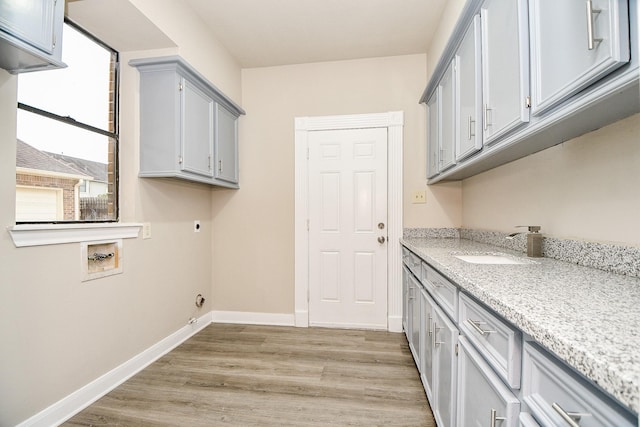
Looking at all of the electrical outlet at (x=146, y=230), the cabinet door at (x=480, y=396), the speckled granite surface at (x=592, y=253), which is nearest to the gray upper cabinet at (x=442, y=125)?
the speckled granite surface at (x=592, y=253)

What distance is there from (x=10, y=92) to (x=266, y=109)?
2093mm

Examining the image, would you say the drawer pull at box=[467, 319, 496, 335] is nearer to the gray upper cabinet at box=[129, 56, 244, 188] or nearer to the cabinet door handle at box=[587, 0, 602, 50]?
the cabinet door handle at box=[587, 0, 602, 50]

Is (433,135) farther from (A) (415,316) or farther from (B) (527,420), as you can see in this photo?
(B) (527,420)

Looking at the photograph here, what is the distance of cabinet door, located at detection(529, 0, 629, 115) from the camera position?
2.33 feet

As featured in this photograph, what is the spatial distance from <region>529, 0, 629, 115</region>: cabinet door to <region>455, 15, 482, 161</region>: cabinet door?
0.48 m

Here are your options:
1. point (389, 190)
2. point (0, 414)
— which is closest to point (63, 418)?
point (0, 414)

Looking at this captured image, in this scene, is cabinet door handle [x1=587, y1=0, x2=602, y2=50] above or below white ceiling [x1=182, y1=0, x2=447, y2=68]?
below

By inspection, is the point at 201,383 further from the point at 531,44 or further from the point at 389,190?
the point at 531,44

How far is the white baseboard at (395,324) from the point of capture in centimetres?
295

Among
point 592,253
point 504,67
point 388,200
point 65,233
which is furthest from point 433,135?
point 65,233

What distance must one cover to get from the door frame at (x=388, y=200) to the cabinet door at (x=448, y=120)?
0.68m

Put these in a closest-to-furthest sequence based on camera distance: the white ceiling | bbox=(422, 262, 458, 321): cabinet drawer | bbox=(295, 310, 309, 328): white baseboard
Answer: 1. bbox=(422, 262, 458, 321): cabinet drawer
2. the white ceiling
3. bbox=(295, 310, 309, 328): white baseboard

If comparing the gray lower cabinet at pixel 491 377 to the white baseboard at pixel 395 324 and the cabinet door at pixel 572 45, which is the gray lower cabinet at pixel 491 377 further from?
the white baseboard at pixel 395 324

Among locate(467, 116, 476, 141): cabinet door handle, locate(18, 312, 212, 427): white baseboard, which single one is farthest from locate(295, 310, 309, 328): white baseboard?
locate(467, 116, 476, 141): cabinet door handle
